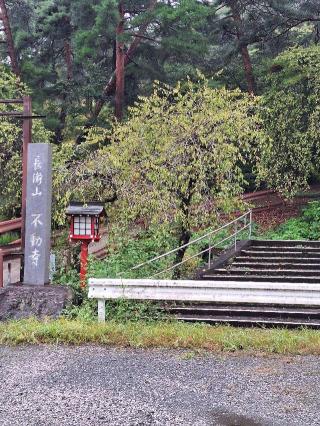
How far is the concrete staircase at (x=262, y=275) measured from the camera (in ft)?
23.9

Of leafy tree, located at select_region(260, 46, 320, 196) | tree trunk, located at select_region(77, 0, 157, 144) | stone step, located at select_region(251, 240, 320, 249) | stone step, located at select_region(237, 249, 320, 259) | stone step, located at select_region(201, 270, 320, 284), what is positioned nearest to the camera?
stone step, located at select_region(201, 270, 320, 284)

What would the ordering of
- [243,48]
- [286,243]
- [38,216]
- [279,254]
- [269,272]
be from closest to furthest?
1. [38,216]
2. [269,272]
3. [279,254]
4. [286,243]
5. [243,48]

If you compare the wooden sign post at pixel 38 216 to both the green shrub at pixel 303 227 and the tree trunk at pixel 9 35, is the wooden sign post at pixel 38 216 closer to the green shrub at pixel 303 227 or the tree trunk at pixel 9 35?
the green shrub at pixel 303 227

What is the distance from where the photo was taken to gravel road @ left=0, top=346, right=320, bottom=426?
368 cm

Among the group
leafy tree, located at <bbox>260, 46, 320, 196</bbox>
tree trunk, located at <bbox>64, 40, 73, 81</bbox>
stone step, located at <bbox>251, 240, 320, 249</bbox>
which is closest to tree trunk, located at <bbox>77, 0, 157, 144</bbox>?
tree trunk, located at <bbox>64, 40, 73, 81</bbox>

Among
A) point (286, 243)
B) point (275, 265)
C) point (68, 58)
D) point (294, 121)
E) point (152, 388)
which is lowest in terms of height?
point (152, 388)

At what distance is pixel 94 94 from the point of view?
19484 mm

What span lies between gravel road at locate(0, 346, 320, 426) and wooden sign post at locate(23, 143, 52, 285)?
8.01 ft

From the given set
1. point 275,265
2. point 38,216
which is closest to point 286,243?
point 275,265

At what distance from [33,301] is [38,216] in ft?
5.06

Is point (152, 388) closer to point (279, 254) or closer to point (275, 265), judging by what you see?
point (275, 265)

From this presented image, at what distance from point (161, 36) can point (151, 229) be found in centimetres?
1125

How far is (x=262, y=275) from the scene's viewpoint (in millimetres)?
10305

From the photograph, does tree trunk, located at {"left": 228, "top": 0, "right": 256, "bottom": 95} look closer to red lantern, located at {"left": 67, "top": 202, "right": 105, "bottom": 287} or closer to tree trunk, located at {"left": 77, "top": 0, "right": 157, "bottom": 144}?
tree trunk, located at {"left": 77, "top": 0, "right": 157, "bottom": 144}
